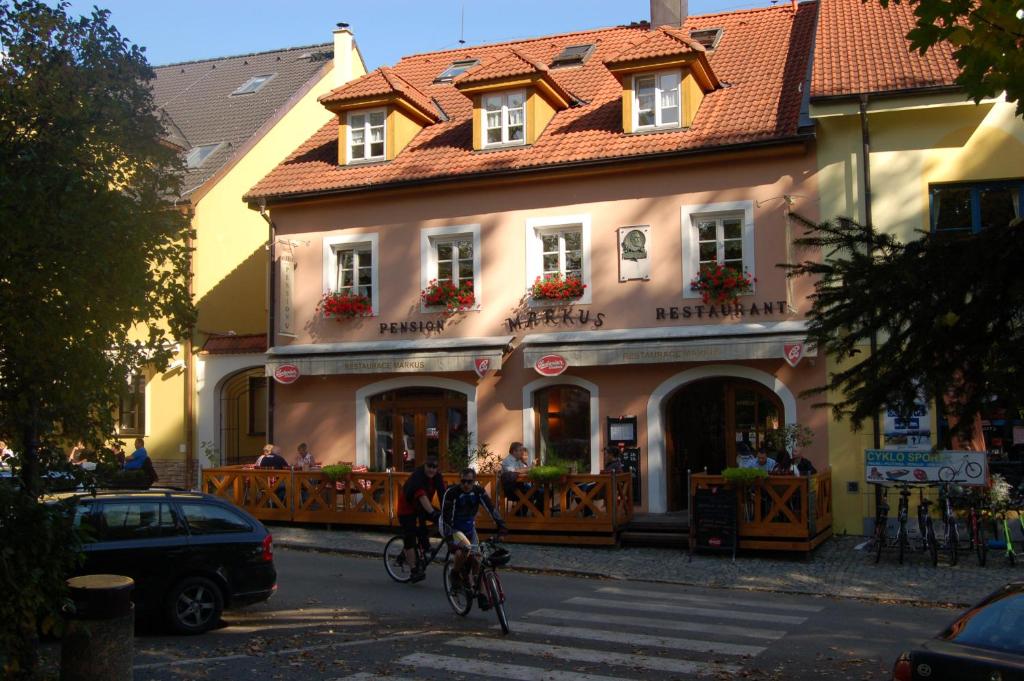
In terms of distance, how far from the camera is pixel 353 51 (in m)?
29.8

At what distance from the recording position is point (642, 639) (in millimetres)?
10578

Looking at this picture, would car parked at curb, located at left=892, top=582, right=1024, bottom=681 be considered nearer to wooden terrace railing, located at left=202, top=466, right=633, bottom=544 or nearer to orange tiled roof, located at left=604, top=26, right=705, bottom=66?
wooden terrace railing, located at left=202, top=466, right=633, bottom=544

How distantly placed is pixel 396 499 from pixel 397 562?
4657 mm

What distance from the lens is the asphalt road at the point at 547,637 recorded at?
30.1ft

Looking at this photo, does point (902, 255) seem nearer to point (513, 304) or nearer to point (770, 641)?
point (770, 641)

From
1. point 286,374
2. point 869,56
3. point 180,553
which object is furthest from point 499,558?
point 869,56

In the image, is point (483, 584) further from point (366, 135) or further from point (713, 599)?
point (366, 135)

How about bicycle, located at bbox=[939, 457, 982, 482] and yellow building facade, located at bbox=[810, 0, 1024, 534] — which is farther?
yellow building facade, located at bbox=[810, 0, 1024, 534]

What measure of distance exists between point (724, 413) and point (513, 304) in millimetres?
4523

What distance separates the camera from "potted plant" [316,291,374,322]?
2144 cm

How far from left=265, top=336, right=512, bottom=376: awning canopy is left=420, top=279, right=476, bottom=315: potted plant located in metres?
0.65

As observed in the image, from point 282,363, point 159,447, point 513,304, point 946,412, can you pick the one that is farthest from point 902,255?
point 159,447

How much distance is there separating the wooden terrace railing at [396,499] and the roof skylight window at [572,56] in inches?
430

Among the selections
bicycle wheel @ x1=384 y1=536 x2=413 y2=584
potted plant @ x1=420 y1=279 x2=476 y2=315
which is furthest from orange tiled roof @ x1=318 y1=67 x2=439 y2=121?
bicycle wheel @ x1=384 y1=536 x2=413 y2=584
